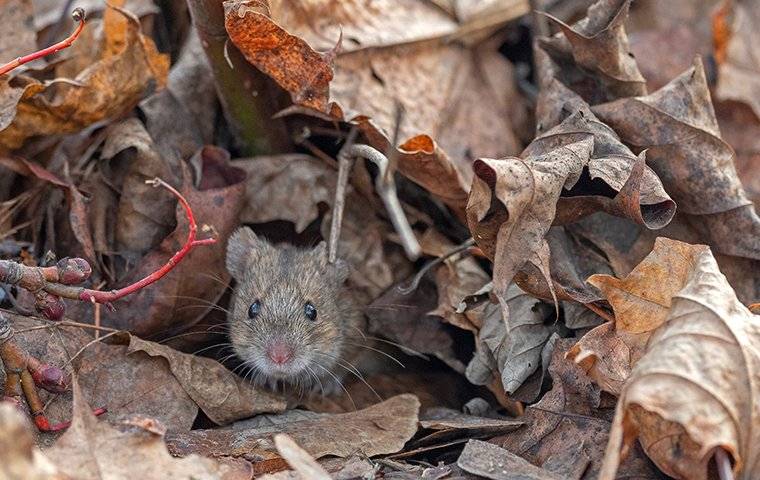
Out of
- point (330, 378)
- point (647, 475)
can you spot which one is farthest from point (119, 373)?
point (647, 475)

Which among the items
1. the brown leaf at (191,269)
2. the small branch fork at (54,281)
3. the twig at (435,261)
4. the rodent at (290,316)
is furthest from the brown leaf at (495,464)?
the brown leaf at (191,269)

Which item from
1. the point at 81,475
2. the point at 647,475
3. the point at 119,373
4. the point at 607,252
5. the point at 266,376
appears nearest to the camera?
the point at 81,475

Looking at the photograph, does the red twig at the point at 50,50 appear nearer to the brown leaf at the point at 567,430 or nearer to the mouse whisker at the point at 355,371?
the mouse whisker at the point at 355,371

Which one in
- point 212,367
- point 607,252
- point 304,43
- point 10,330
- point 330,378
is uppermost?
point 304,43

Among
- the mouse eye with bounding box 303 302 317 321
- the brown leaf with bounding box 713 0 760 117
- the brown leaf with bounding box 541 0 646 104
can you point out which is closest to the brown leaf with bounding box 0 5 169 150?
the mouse eye with bounding box 303 302 317 321

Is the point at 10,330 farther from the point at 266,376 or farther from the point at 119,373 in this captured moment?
the point at 266,376

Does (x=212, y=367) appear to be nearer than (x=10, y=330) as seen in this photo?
No

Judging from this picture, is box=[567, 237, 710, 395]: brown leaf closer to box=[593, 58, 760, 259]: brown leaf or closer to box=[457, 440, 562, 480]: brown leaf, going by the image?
box=[457, 440, 562, 480]: brown leaf
